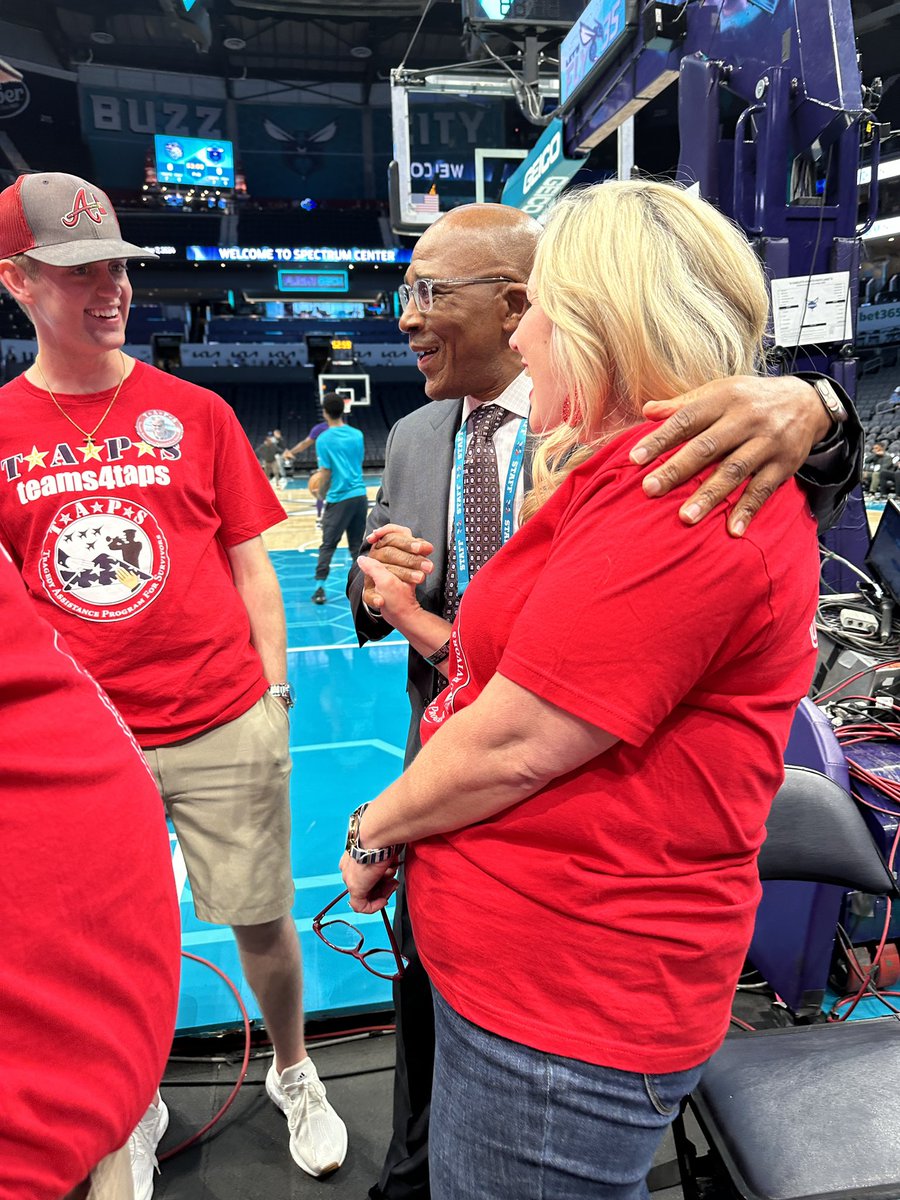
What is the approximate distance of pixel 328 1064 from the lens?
2.16m

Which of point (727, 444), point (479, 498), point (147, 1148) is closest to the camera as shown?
point (727, 444)

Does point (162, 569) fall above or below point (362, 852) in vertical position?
above

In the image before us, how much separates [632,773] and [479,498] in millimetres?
820

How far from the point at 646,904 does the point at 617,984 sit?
9 centimetres

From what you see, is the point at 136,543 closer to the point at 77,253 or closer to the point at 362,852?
the point at 77,253

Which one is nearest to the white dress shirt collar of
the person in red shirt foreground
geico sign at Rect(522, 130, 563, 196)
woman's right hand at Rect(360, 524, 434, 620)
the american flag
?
woman's right hand at Rect(360, 524, 434, 620)

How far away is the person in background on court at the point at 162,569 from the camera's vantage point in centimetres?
165

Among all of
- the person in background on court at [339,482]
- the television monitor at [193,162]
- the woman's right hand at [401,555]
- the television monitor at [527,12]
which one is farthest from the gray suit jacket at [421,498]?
the television monitor at [193,162]

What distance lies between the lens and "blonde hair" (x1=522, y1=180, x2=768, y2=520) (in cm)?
83

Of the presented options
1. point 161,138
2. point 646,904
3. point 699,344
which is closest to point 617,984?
point 646,904

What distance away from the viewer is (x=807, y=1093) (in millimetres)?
1215

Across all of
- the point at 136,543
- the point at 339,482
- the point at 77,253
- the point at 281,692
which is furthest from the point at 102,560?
the point at 339,482

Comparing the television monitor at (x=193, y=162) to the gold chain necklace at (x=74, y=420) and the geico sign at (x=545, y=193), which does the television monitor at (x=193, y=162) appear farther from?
the gold chain necklace at (x=74, y=420)

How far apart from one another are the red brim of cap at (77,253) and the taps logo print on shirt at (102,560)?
0.49 metres
